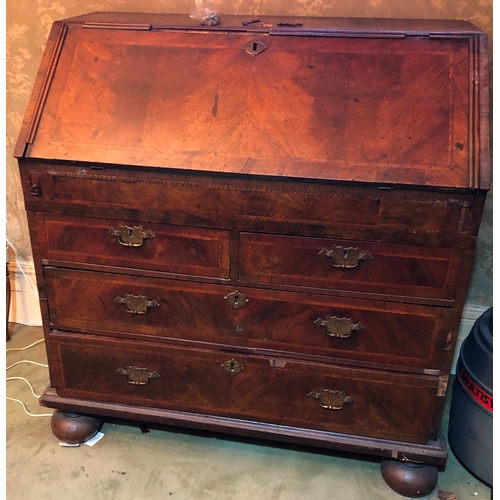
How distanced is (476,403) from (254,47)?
1.21m

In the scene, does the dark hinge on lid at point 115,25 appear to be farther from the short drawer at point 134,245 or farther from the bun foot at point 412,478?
the bun foot at point 412,478

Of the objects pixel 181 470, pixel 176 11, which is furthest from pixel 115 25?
pixel 181 470

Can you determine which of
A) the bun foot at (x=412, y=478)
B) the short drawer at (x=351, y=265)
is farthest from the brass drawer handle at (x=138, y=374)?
the bun foot at (x=412, y=478)

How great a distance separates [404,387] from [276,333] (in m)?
0.39

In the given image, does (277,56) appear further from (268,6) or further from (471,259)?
(471,259)

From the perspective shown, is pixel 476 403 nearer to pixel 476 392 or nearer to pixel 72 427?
pixel 476 392

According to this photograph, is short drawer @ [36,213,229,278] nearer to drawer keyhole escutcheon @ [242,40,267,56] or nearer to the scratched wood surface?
the scratched wood surface

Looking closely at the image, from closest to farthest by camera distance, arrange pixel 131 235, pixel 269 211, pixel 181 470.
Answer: pixel 269 211 < pixel 131 235 < pixel 181 470

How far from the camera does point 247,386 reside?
144 cm

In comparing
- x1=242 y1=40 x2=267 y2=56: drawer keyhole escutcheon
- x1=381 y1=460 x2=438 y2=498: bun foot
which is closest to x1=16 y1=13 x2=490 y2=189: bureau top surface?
x1=242 y1=40 x2=267 y2=56: drawer keyhole escutcheon

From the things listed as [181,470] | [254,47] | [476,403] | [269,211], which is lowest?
[181,470]

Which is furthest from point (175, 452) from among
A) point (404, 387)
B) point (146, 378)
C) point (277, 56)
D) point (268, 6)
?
point (268, 6)

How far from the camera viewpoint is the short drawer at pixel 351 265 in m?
1.21

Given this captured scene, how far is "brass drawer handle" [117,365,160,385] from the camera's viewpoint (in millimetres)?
1489
